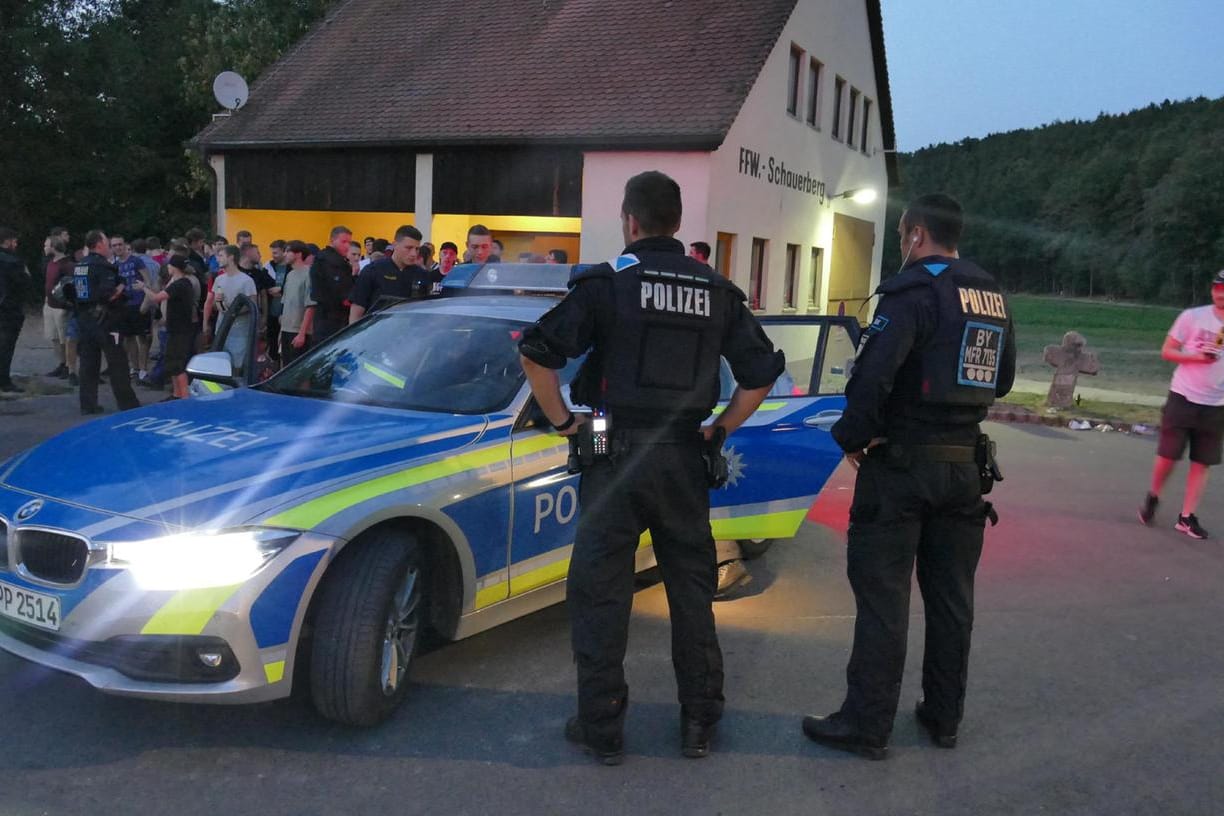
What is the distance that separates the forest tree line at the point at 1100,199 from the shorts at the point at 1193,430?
55.7 metres

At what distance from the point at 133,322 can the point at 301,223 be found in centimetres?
1220

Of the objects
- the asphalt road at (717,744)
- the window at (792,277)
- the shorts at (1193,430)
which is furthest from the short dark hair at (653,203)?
the window at (792,277)

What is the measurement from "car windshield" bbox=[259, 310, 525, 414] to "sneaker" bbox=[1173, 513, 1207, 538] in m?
5.13

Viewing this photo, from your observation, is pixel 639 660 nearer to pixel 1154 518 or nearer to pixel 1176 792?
pixel 1176 792

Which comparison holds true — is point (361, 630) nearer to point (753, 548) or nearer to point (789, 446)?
point (789, 446)

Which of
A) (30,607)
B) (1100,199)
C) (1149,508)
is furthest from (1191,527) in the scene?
(1100,199)

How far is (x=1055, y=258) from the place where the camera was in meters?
90.1

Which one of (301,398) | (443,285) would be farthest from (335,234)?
(301,398)

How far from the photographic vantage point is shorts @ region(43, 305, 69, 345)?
12.0m

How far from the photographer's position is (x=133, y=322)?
1041 centimetres

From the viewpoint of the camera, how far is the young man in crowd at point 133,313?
10.3 m

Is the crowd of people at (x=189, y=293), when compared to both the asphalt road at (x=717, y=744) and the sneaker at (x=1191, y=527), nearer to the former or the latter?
the asphalt road at (x=717, y=744)

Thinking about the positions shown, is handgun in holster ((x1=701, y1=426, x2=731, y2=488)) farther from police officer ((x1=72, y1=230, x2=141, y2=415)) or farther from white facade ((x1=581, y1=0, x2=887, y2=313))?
white facade ((x1=581, y1=0, x2=887, y2=313))

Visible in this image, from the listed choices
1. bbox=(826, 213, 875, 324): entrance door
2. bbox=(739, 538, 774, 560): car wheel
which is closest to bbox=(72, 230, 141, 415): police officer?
bbox=(739, 538, 774, 560): car wheel
